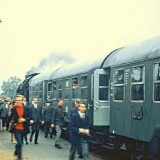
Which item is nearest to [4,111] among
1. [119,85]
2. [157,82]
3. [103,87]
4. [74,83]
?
[74,83]

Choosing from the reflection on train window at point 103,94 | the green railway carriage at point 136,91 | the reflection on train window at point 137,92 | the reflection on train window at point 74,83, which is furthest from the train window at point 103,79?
the reflection on train window at point 74,83

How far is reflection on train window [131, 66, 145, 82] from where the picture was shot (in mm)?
13116

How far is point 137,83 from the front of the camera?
1338 cm

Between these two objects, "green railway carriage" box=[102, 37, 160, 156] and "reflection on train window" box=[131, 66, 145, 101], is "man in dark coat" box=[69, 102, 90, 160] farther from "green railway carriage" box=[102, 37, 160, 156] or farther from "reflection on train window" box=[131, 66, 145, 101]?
"reflection on train window" box=[131, 66, 145, 101]

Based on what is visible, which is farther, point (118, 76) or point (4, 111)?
point (4, 111)

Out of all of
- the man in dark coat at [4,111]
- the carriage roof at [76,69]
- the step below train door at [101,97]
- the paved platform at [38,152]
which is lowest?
the paved platform at [38,152]

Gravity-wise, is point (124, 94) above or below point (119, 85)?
below

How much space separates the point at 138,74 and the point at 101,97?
12.1 feet

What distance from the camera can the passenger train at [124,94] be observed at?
12.5 metres

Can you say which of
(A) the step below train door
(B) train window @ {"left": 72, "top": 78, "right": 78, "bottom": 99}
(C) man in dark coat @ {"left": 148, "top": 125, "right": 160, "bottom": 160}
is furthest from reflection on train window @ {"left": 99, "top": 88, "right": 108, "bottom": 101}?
(C) man in dark coat @ {"left": 148, "top": 125, "right": 160, "bottom": 160}

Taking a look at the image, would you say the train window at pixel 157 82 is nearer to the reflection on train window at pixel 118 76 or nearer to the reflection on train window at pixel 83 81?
the reflection on train window at pixel 118 76

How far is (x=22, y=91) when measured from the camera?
3722cm

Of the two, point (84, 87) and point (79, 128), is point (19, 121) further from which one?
point (84, 87)

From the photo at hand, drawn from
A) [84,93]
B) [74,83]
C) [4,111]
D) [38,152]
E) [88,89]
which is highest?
[74,83]
